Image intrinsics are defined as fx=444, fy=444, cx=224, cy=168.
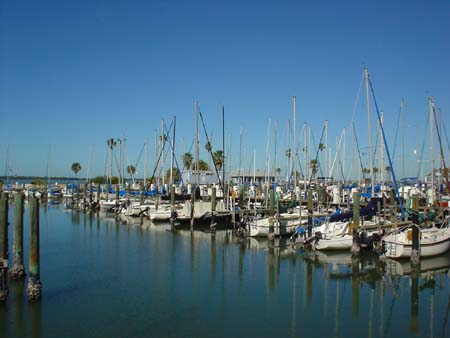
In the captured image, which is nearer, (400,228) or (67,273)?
(67,273)

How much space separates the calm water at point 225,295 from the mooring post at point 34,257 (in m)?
0.47

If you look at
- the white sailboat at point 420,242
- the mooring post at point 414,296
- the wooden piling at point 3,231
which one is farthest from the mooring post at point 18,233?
the white sailboat at point 420,242

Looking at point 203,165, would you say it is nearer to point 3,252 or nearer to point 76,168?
point 76,168

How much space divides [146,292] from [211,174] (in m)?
62.7

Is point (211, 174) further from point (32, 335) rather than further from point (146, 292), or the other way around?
point (32, 335)

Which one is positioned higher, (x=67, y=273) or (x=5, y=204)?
(x=5, y=204)

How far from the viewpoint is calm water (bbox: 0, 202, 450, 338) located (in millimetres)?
15531

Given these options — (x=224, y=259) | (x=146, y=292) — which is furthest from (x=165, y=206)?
(x=146, y=292)

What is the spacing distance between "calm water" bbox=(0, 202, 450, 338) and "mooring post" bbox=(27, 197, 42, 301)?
474 millimetres

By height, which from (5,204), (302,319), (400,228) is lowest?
(302,319)

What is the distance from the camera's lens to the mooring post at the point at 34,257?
17.0 m

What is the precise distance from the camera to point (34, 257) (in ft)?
55.8

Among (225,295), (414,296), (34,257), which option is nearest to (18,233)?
(34,257)

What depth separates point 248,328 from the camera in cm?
1542
